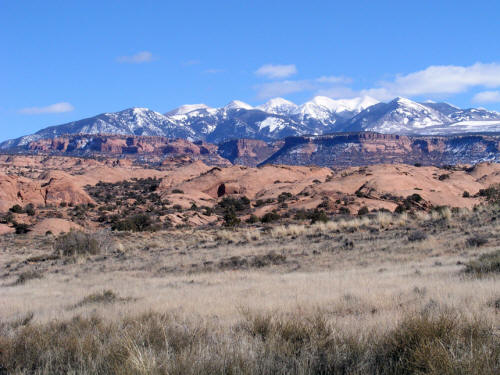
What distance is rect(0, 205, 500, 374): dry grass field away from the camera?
4.39 m

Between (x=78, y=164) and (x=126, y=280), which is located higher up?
(x=78, y=164)

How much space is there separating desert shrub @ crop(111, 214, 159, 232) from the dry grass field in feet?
44.1

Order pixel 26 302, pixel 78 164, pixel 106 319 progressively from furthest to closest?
pixel 78 164, pixel 26 302, pixel 106 319

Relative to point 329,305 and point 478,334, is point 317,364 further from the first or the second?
point 329,305

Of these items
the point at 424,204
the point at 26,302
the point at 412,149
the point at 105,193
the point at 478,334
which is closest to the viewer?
the point at 478,334

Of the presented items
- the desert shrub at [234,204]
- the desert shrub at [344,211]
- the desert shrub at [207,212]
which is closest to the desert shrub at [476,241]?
the desert shrub at [344,211]

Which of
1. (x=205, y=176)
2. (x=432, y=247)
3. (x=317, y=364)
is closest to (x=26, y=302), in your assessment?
(x=317, y=364)

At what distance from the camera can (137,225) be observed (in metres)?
36.2

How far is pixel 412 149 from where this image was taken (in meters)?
161

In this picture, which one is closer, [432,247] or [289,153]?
[432,247]

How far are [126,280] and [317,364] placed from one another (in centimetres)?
1173

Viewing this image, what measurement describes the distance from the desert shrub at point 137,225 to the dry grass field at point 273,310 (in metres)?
13.4

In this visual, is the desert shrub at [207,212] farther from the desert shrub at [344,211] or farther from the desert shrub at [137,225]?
the desert shrub at [344,211]

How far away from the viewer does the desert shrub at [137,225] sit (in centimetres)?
3521
